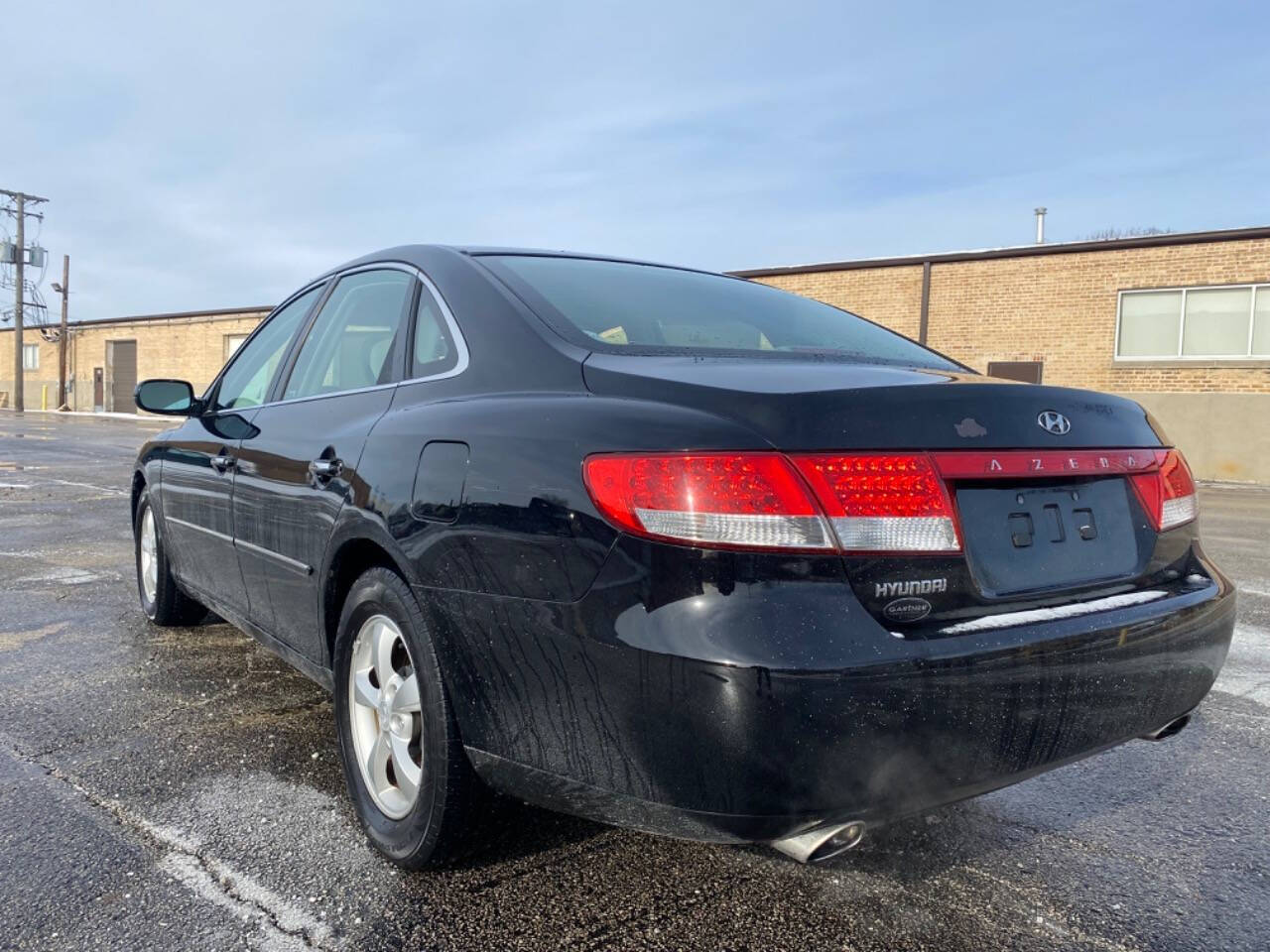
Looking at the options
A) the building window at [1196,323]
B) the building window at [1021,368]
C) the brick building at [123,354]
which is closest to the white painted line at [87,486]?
the building window at [1021,368]

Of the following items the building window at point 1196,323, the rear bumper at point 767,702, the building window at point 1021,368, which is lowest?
the rear bumper at point 767,702

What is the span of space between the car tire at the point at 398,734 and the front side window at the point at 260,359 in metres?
1.43

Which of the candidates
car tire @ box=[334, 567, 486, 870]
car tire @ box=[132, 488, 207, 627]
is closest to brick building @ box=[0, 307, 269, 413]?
car tire @ box=[132, 488, 207, 627]

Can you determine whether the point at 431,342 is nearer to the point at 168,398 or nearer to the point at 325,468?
the point at 325,468

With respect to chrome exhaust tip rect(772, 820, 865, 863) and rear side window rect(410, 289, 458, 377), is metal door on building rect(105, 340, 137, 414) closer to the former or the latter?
rear side window rect(410, 289, 458, 377)

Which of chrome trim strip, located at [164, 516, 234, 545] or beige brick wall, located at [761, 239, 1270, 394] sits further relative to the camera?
beige brick wall, located at [761, 239, 1270, 394]

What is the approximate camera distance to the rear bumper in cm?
172

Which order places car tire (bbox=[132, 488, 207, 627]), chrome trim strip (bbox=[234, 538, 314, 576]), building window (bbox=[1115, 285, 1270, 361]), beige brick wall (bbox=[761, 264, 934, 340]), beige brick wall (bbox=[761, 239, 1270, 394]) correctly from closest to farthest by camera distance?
chrome trim strip (bbox=[234, 538, 314, 576]), car tire (bbox=[132, 488, 207, 627]), building window (bbox=[1115, 285, 1270, 361]), beige brick wall (bbox=[761, 239, 1270, 394]), beige brick wall (bbox=[761, 264, 934, 340])

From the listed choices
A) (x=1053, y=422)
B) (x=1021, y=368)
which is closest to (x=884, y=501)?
(x=1053, y=422)

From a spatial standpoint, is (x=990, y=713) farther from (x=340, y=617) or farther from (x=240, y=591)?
(x=240, y=591)

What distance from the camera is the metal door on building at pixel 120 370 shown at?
45.5m

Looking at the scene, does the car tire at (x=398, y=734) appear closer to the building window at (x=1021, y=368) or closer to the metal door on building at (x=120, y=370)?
the building window at (x=1021, y=368)

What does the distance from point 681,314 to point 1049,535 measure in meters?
1.20

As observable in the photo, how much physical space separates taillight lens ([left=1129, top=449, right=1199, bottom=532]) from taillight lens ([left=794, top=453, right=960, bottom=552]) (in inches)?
27.7
